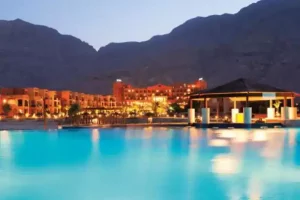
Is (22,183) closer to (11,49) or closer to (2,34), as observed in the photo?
(11,49)

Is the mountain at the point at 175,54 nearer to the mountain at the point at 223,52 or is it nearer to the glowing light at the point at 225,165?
the mountain at the point at 223,52

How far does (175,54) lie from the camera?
109 meters

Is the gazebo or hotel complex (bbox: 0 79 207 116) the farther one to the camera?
hotel complex (bbox: 0 79 207 116)

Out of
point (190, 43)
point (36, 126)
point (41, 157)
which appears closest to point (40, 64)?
point (190, 43)

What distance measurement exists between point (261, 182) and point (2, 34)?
5286 inches

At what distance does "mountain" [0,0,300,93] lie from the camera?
88.0 meters

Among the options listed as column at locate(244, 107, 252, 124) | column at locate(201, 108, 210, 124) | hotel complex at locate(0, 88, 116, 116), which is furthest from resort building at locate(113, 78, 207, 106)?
column at locate(244, 107, 252, 124)

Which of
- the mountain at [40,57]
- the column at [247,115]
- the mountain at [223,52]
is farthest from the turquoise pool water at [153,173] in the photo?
the mountain at [40,57]

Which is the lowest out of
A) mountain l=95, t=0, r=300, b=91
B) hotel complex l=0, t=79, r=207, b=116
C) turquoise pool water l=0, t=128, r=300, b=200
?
turquoise pool water l=0, t=128, r=300, b=200

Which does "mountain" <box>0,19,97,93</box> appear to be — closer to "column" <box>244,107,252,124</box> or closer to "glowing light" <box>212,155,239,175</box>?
"column" <box>244,107,252,124</box>

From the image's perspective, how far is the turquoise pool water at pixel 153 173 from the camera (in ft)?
26.0

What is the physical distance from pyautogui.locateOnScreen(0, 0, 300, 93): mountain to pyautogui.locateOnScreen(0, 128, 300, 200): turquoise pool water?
64.7 metres

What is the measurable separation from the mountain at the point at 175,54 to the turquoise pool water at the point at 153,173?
64712mm

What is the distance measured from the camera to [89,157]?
44.4 feet
